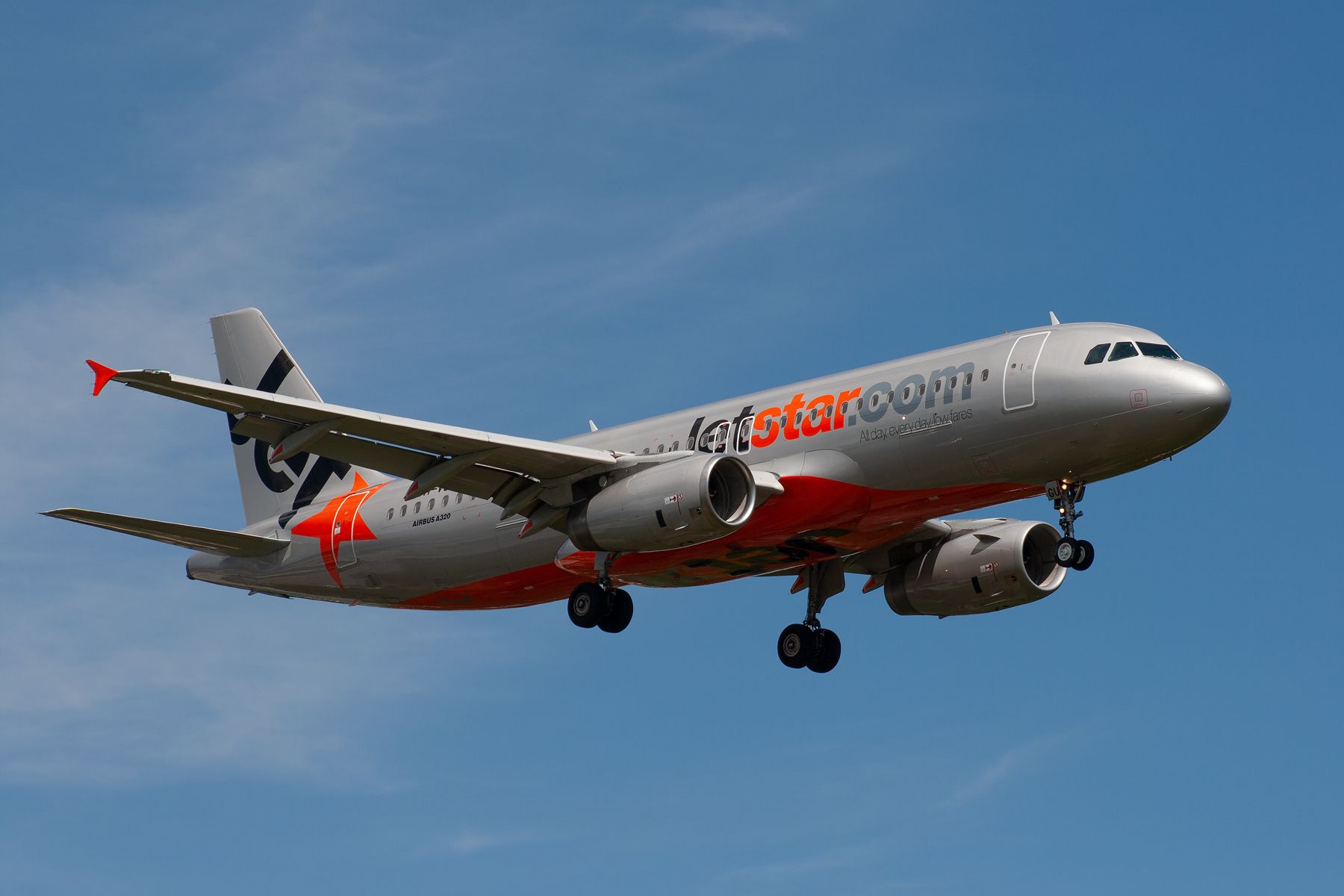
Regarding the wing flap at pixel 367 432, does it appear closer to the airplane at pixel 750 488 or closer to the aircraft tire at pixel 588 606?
the airplane at pixel 750 488

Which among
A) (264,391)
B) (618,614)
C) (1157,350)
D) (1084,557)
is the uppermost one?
(264,391)

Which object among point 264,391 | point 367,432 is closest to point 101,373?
point 367,432

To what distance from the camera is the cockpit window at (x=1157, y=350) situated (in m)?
30.1

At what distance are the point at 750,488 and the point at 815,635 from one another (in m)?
7.59

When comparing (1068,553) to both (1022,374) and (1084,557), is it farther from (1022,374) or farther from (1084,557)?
(1022,374)

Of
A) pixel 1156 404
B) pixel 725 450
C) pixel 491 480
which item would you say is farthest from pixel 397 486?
pixel 1156 404

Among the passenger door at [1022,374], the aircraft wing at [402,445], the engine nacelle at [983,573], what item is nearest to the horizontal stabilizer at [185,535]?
the aircraft wing at [402,445]

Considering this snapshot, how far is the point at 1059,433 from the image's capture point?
29844 millimetres

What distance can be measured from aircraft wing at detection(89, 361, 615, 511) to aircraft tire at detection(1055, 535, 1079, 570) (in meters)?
9.38

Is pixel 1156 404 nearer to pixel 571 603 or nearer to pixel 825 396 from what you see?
pixel 825 396

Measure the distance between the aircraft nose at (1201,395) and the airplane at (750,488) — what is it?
1.5 inches

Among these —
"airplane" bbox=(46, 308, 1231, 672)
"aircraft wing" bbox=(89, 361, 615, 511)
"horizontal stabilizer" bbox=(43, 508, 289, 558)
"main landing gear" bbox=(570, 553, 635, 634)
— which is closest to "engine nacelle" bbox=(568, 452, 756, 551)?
"airplane" bbox=(46, 308, 1231, 672)

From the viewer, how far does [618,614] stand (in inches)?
1387

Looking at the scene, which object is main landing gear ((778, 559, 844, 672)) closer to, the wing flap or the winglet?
the wing flap
